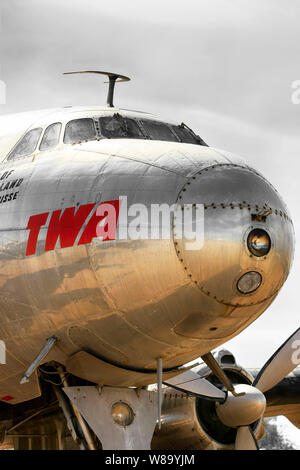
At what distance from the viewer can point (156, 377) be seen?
8.98m

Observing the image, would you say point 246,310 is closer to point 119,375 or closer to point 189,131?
point 119,375

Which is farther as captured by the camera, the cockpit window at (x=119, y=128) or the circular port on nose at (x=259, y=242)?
the cockpit window at (x=119, y=128)

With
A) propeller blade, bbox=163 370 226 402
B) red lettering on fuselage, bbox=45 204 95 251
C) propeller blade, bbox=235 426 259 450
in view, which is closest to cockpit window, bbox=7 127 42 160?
red lettering on fuselage, bbox=45 204 95 251

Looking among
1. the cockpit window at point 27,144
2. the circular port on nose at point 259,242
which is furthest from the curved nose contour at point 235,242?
the cockpit window at point 27,144

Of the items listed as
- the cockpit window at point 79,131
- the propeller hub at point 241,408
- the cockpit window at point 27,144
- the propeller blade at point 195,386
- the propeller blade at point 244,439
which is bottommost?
the propeller blade at point 244,439

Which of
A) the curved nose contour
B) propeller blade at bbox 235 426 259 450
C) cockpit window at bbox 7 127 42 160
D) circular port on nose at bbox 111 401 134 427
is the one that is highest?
cockpit window at bbox 7 127 42 160

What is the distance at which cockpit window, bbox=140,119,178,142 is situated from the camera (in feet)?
30.6

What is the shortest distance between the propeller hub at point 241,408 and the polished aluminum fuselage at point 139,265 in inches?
135

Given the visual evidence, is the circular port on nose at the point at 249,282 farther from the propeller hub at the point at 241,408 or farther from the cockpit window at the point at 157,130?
the propeller hub at the point at 241,408

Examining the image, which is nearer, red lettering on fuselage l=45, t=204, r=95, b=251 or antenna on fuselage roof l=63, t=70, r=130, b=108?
red lettering on fuselage l=45, t=204, r=95, b=251

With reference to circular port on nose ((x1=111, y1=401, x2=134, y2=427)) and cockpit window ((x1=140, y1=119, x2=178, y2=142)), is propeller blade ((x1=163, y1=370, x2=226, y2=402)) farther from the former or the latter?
cockpit window ((x1=140, y1=119, x2=178, y2=142))

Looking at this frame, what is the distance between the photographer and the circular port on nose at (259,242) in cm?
771

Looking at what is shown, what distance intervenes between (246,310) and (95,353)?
5.55 ft

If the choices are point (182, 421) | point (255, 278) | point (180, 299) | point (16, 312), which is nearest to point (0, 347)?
point (16, 312)
